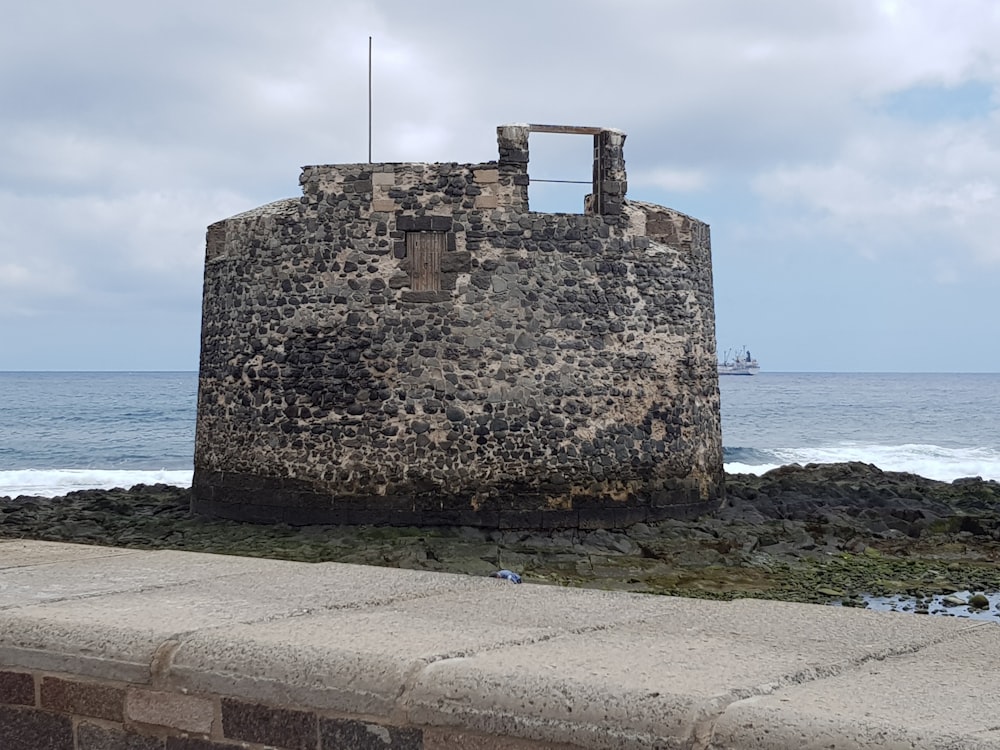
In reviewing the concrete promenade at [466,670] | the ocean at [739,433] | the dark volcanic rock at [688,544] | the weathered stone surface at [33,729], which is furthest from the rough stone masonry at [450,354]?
the ocean at [739,433]

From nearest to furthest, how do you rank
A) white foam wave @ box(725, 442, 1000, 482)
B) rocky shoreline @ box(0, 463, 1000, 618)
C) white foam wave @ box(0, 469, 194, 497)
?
1. rocky shoreline @ box(0, 463, 1000, 618)
2. white foam wave @ box(0, 469, 194, 497)
3. white foam wave @ box(725, 442, 1000, 482)

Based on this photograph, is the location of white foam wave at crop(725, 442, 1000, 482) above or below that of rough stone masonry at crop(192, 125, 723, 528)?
below

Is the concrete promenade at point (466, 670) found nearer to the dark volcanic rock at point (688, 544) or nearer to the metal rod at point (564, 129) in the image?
the dark volcanic rock at point (688, 544)

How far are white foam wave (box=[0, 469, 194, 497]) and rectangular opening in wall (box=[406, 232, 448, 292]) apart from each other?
16.0 m

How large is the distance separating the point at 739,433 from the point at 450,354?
42.3 meters

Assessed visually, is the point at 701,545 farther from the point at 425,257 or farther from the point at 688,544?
the point at 425,257

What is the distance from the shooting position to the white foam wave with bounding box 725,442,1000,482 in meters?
33.3

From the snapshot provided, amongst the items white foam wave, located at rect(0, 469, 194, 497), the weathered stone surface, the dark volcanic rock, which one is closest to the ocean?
white foam wave, located at rect(0, 469, 194, 497)

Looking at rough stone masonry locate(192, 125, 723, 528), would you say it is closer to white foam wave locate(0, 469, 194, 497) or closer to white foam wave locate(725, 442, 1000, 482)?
white foam wave locate(0, 469, 194, 497)

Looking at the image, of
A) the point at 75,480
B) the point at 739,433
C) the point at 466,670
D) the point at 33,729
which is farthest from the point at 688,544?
the point at 739,433

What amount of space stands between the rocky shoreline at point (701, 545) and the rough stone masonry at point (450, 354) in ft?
1.33

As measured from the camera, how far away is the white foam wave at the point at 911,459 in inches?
1313

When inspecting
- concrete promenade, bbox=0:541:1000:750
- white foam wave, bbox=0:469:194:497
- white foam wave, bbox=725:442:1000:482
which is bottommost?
white foam wave, bbox=0:469:194:497

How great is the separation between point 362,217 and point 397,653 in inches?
439
